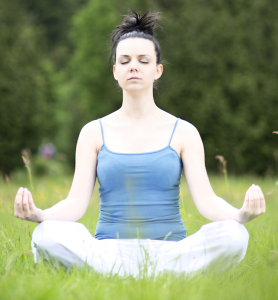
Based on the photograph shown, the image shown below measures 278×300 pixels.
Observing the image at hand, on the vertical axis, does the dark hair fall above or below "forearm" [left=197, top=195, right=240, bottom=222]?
above

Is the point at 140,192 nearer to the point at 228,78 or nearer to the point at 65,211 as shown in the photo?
the point at 65,211

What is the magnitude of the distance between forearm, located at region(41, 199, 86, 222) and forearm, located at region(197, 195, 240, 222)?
774 millimetres

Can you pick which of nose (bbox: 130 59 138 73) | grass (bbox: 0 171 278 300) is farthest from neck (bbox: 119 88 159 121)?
grass (bbox: 0 171 278 300)

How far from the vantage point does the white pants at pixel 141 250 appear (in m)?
2.28

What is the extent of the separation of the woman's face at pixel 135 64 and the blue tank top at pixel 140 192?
1.54ft

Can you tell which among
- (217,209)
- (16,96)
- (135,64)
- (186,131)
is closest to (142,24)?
(135,64)

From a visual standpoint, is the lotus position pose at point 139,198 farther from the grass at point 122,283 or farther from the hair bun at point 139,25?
the grass at point 122,283

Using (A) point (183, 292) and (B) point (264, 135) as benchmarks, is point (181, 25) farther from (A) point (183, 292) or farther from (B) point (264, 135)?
(A) point (183, 292)

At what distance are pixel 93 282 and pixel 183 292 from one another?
1.50ft

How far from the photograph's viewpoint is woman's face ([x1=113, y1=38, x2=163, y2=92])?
264 centimetres

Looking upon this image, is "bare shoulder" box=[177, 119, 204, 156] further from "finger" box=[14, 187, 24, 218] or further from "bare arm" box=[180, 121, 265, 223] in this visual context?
"finger" box=[14, 187, 24, 218]

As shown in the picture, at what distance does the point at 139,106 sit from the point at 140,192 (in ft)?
1.98

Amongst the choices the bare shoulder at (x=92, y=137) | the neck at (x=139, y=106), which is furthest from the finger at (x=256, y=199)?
the bare shoulder at (x=92, y=137)

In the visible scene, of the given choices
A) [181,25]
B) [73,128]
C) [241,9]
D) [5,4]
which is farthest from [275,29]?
[73,128]
